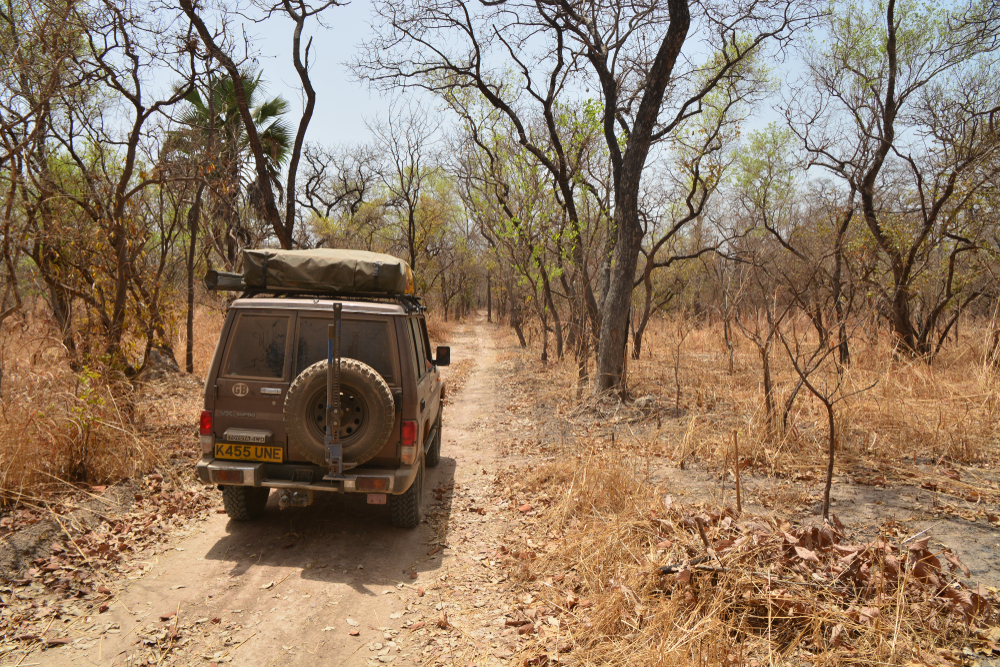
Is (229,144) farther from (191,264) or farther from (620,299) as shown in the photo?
(620,299)

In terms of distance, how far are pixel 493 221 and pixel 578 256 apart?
511 centimetres

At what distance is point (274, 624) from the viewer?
3.64 meters

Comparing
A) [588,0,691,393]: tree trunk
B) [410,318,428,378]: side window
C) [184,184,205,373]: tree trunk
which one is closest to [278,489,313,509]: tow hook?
[410,318,428,378]: side window

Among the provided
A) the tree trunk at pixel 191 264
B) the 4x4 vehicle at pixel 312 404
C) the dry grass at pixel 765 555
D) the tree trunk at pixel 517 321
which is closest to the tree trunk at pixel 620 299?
the dry grass at pixel 765 555

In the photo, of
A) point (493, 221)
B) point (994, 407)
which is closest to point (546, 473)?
point (994, 407)

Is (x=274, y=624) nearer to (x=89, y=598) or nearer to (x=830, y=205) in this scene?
(x=89, y=598)

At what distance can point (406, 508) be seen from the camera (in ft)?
16.7

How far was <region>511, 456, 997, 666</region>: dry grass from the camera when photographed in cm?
295

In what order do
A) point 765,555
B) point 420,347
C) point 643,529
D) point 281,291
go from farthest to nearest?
point 420,347 < point 281,291 < point 643,529 < point 765,555

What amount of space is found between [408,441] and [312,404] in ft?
2.62

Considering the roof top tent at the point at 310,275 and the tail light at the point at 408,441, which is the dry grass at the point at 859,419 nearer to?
the tail light at the point at 408,441

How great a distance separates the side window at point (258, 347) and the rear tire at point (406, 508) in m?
1.46

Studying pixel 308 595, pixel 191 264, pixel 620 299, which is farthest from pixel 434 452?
pixel 191 264

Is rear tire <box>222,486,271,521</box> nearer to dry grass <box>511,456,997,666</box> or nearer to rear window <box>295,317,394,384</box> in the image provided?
rear window <box>295,317,394,384</box>
